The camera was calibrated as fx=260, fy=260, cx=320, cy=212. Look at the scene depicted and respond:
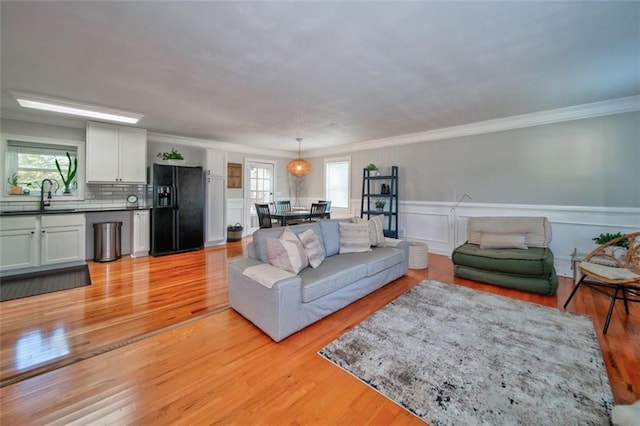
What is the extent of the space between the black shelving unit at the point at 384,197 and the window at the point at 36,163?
5563 millimetres

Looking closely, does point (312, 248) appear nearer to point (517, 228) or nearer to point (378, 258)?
point (378, 258)

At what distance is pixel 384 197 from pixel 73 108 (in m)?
5.54

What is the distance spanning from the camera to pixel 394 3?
1710 millimetres

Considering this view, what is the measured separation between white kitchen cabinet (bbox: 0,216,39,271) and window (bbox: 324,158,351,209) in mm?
5692

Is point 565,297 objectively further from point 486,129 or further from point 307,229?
point 307,229

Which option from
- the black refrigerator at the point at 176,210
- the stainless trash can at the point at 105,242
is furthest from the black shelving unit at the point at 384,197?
the stainless trash can at the point at 105,242

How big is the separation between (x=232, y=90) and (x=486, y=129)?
4.21m

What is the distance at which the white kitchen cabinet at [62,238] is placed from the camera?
3957 millimetres

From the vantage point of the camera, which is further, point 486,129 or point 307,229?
point 486,129

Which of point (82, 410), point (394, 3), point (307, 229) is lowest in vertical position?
point (82, 410)

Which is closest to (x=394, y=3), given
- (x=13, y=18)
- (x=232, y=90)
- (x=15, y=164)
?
(x=232, y=90)

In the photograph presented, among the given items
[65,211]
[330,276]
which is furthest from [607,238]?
[65,211]

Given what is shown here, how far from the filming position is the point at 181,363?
1.95 metres

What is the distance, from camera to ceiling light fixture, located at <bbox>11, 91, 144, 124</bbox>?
3340 mm
